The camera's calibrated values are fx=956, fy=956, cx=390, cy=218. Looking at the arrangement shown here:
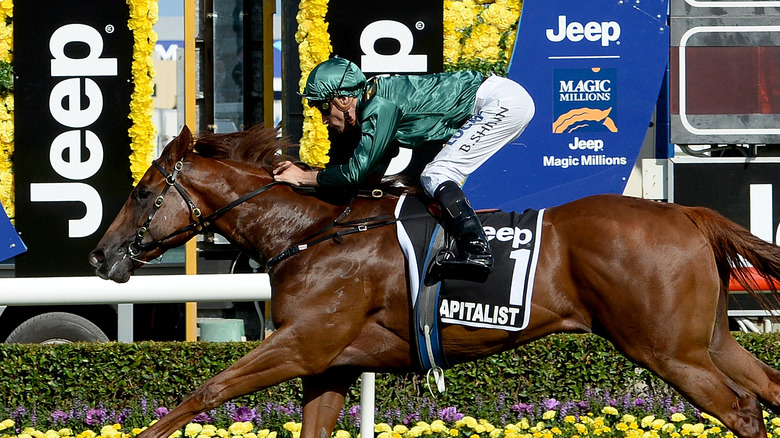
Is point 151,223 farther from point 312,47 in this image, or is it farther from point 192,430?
point 312,47

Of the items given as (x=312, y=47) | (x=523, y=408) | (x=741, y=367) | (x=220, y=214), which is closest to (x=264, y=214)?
(x=220, y=214)

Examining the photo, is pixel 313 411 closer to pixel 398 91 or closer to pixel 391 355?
pixel 391 355

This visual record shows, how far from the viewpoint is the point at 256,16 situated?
6.76m

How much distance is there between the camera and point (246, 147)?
3965 mm

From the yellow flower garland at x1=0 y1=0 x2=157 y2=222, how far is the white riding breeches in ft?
8.76

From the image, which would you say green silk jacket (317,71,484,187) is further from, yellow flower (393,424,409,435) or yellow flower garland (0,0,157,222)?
yellow flower garland (0,0,157,222)

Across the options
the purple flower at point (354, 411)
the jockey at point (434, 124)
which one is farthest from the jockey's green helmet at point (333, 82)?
the purple flower at point (354, 411)

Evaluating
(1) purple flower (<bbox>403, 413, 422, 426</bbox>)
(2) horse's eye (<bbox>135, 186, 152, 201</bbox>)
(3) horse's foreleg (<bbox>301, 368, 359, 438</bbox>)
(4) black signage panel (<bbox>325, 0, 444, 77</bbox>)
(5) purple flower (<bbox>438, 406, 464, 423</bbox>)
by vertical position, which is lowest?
(1) purple flower (<bbox>403, 413, 422, 426</bbox>)

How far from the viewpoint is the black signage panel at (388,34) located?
228 inches

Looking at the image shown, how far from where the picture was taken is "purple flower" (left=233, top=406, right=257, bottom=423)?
4.70m

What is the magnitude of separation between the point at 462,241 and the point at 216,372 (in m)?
2.01

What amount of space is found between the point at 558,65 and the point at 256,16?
7.31 ft

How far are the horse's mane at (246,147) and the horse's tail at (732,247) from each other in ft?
5.50

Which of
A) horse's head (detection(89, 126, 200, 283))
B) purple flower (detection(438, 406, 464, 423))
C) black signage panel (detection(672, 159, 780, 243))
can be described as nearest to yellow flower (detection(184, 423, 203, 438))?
horse's head (detection(89, 126, 200, 283))
